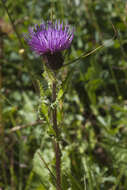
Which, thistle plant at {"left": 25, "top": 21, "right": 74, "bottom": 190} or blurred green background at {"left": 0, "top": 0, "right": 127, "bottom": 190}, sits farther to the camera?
blurred green background at {"left": 0, "top": 0, "right": 127, "bottom": 190}

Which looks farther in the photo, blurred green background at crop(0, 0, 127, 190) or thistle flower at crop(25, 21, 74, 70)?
blurred green background at crop(0, 0, 127, 190)

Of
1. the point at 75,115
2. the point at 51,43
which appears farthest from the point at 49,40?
the point at 75,115

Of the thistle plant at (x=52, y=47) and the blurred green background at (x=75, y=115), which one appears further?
the blurred green background at (x=75, y=115)

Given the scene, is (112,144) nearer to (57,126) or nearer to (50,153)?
(50,153)

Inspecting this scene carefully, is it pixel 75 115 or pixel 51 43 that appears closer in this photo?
pixel 51 43

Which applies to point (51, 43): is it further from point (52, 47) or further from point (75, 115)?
point (75, 115)

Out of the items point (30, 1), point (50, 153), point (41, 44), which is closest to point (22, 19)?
point (30, 1)

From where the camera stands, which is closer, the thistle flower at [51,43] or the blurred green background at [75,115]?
the thistle flower at [51,43]

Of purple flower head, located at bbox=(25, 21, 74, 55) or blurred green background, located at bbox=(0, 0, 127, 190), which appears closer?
purple flower head, located at bbox=(25, 21, 74, 55)
